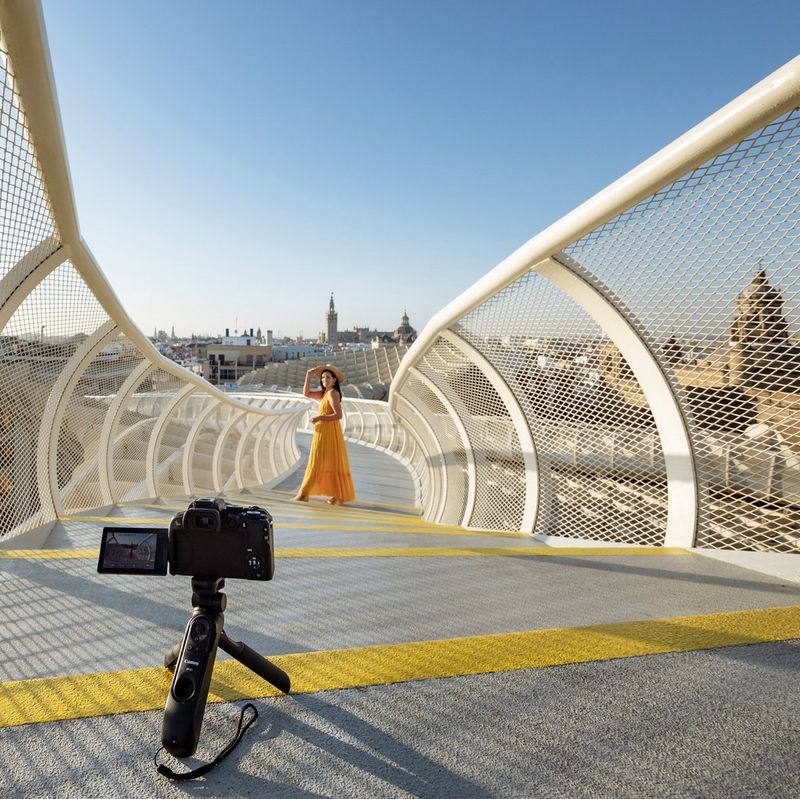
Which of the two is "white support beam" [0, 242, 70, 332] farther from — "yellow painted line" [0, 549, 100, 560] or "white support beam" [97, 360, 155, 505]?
"white support beam" [97, 360, 155, 505]

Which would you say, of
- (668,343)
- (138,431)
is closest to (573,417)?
(668,343)

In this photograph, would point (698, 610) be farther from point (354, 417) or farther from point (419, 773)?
point (354, 417)

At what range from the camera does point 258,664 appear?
1.64 meters

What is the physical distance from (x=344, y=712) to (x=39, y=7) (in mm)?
2329

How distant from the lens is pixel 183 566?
1.48 meters

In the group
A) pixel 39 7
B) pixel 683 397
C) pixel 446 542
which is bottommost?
pixel 446 542

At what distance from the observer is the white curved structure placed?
6.64ft

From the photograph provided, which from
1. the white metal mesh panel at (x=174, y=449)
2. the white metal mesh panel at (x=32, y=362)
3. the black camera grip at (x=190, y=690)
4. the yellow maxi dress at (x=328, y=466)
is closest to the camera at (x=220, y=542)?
the black camera grip at (x=190, y=690)

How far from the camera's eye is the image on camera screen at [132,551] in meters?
1.57

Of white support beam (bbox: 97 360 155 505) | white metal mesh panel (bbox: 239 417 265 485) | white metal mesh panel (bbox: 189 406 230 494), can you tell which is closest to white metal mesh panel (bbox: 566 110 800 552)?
white support beam (bbox: 97 360 155 505)

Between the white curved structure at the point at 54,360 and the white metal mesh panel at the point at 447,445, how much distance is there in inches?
96.8

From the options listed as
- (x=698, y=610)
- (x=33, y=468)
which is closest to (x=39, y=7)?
(x=33, y=468)

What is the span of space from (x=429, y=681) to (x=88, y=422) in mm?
3740

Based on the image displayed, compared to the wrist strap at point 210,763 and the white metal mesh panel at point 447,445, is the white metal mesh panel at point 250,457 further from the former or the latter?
the wrist strap at point 210,763
